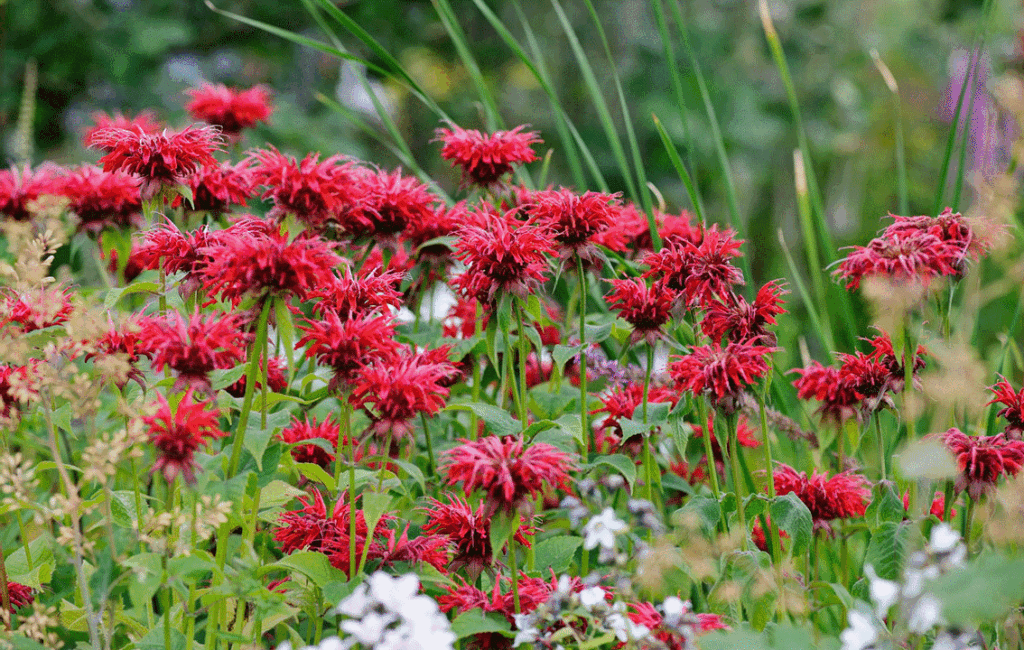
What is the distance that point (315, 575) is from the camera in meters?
1.06

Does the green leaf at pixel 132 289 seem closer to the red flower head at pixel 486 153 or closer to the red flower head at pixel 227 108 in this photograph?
the red flower head at pixel 486 153

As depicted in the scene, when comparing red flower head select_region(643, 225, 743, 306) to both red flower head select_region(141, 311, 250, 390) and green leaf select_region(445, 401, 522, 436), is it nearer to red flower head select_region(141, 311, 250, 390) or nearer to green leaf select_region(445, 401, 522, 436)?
green leaf select_region(445, 401, 522, 436)

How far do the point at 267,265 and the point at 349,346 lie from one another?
14cm

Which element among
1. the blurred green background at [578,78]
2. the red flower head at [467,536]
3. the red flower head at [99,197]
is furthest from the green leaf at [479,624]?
the blurred green background at [578,78]

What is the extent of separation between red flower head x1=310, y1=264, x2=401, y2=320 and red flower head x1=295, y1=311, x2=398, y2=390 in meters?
0.07

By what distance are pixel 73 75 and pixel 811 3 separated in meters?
4.84

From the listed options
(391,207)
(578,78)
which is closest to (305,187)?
(391,207)

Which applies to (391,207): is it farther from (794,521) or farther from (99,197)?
(794,521)

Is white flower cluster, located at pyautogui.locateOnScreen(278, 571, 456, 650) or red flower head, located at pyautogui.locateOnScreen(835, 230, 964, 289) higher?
red flower head, located at pyautogui.locateOnScreen(835, 230, 964, 289)

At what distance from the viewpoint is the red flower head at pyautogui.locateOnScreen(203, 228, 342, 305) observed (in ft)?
3.27

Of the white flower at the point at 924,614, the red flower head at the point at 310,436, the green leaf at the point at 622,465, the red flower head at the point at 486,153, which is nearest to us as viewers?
the white flower at the point at 924,614

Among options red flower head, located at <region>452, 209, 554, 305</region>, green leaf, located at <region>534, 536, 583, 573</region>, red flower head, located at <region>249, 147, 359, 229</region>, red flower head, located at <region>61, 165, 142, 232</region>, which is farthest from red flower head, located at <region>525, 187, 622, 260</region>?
red flower head, located at <region>61, 165, 142, 232</region>

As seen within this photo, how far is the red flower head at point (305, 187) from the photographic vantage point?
1.16 m

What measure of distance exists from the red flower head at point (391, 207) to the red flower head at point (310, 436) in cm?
31
